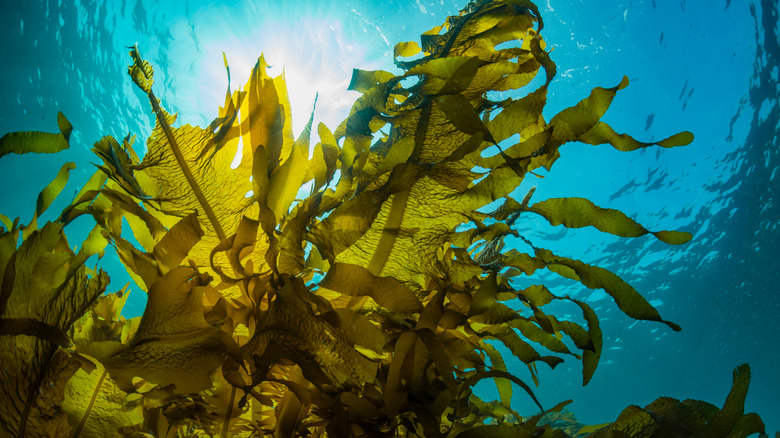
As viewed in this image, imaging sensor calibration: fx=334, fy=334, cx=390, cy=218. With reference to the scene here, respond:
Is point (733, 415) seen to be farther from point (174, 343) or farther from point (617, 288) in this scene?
point (174, 343)

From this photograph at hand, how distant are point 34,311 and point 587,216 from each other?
143 cm

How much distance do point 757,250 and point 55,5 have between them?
30.1m

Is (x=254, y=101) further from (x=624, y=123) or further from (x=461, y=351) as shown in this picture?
(x=624, y=123)

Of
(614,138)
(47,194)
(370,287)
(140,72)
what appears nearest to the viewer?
(140,72)

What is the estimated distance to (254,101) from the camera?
0.94m

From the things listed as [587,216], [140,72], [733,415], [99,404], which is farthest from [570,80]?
[99,404]

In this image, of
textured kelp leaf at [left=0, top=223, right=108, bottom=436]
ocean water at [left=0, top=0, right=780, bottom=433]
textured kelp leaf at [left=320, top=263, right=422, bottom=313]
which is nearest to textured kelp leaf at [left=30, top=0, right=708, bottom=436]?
textured kelp leaf at [left=320, top=263, right=422, bottom=313]

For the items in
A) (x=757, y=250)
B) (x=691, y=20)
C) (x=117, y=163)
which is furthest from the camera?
(x=757, y=250)

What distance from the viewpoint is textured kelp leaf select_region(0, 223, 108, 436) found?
2.60 ft

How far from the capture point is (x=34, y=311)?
2.66 feet

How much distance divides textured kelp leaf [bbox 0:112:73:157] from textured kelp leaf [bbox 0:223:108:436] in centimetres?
29

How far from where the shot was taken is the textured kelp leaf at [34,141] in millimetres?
948

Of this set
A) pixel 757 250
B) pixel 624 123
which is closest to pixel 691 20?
pixel 624 123

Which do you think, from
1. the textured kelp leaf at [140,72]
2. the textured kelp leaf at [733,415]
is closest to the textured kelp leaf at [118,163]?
the textured kelp leaf at [140,72]
